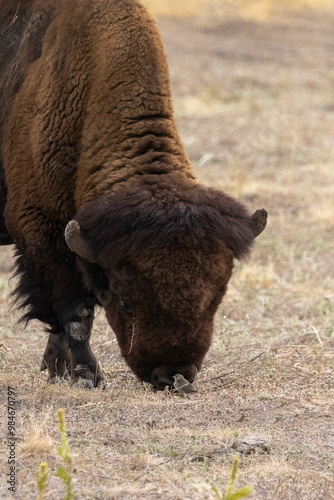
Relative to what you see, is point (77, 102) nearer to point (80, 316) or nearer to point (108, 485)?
point (80, 316)

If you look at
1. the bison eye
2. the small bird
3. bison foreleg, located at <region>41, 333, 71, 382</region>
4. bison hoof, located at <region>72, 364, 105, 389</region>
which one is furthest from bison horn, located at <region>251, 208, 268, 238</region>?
bison foreleg, located at <region>41, 333, 71, 382</region>

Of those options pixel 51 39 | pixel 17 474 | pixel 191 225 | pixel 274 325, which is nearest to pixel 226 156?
pixel 274 325

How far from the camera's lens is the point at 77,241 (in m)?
4.88

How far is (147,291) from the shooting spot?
15.6ft

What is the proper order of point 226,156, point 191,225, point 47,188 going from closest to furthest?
point 191,225, point 47,188, point 226,156

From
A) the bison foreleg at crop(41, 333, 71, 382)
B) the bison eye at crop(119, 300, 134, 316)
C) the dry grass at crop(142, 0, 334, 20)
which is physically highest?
the bison eye at crop(119, 300, 134, 316)

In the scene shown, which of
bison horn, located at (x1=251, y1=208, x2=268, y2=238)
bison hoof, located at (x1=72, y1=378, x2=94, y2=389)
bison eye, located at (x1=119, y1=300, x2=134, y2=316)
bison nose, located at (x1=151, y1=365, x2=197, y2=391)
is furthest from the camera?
bison hoof, located at (x1=72, y1=378, x2=94, y2=389)

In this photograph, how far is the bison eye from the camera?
4895mm

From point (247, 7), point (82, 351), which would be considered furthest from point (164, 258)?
point (247, 7)

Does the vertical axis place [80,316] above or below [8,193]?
below

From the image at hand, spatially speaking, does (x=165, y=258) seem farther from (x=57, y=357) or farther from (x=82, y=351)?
(x=57, y=357)

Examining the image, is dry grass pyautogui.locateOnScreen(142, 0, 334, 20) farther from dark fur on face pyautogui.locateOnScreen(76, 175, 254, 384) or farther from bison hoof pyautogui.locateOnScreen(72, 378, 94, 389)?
dark fur on face pyautogui.locateOnScreen(76, 175, 254, 384)

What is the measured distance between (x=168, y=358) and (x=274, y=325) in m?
2.70

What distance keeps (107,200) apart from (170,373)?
3.47 feet
